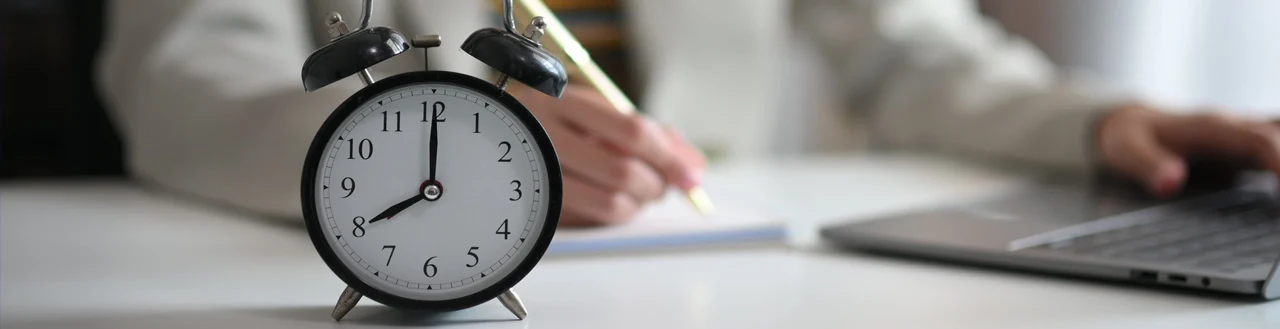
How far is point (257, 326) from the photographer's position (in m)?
0.52

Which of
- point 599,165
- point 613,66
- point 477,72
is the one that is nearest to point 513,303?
point 599,165

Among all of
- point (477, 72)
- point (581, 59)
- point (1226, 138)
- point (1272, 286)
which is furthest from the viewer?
point (1226, 138)

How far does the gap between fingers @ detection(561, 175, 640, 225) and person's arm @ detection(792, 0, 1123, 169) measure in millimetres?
632

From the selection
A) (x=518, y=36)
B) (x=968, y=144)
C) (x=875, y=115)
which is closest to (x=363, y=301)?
(x=518, y=36)

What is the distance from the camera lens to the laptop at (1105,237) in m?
0.61

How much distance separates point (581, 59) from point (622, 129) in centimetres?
5

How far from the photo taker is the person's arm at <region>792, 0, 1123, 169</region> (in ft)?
3.90

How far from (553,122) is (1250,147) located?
0.67 metres

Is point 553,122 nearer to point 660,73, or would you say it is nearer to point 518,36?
point 518,36

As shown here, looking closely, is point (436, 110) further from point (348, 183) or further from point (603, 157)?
point (603, 157)

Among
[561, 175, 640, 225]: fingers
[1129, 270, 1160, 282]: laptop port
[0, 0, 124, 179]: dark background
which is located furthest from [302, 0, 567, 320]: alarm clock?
[0, 0, 124, 179]: dark background

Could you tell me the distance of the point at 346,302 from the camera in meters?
0.51

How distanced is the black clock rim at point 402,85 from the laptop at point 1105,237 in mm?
294

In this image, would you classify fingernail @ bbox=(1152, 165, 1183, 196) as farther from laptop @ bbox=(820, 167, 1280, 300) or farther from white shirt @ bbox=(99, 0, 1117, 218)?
A: white shirt @ bbox=(99, 0, 1117, 218)
